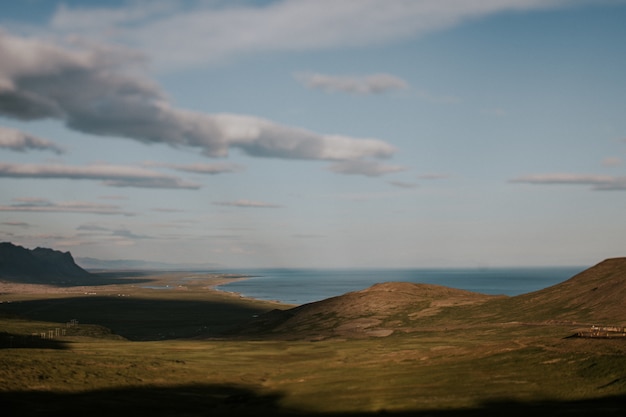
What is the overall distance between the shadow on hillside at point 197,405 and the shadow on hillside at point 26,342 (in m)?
55.7

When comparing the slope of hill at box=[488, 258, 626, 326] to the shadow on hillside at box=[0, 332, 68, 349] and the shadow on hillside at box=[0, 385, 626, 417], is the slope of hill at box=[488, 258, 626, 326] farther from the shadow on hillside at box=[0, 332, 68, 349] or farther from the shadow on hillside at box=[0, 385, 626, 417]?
the shadow on hillside at box=[0, 332, 68, 349]

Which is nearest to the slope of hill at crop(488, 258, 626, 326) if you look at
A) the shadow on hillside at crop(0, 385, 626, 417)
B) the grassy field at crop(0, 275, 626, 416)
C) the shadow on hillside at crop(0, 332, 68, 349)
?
the grassy field at crop(0, 275, 626, 416)

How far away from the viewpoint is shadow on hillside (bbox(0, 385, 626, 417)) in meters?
69.5

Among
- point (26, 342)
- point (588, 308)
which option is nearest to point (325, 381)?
point (26, 342)

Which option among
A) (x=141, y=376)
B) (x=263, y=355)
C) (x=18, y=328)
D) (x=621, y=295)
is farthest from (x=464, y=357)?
(x=18, y=328)

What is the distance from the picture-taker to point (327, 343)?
529 ft

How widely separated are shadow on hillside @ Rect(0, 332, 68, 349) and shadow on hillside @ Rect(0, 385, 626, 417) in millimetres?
55719

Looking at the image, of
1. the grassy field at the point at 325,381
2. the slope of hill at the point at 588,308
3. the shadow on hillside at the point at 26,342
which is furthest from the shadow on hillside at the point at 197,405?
the slope of hill at the point at 588,308

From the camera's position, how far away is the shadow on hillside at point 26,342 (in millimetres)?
138275

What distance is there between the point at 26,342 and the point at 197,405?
79151mm

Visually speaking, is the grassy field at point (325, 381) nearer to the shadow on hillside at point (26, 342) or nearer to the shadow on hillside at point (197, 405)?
the shadow on hillside at point (197, 405)

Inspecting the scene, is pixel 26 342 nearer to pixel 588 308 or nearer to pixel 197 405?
pixel 197 405

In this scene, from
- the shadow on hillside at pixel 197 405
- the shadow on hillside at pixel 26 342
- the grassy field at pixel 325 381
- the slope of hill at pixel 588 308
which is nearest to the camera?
the shadow on hillside at pixel 197 405

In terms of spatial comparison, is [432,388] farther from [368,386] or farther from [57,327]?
[57,327]
